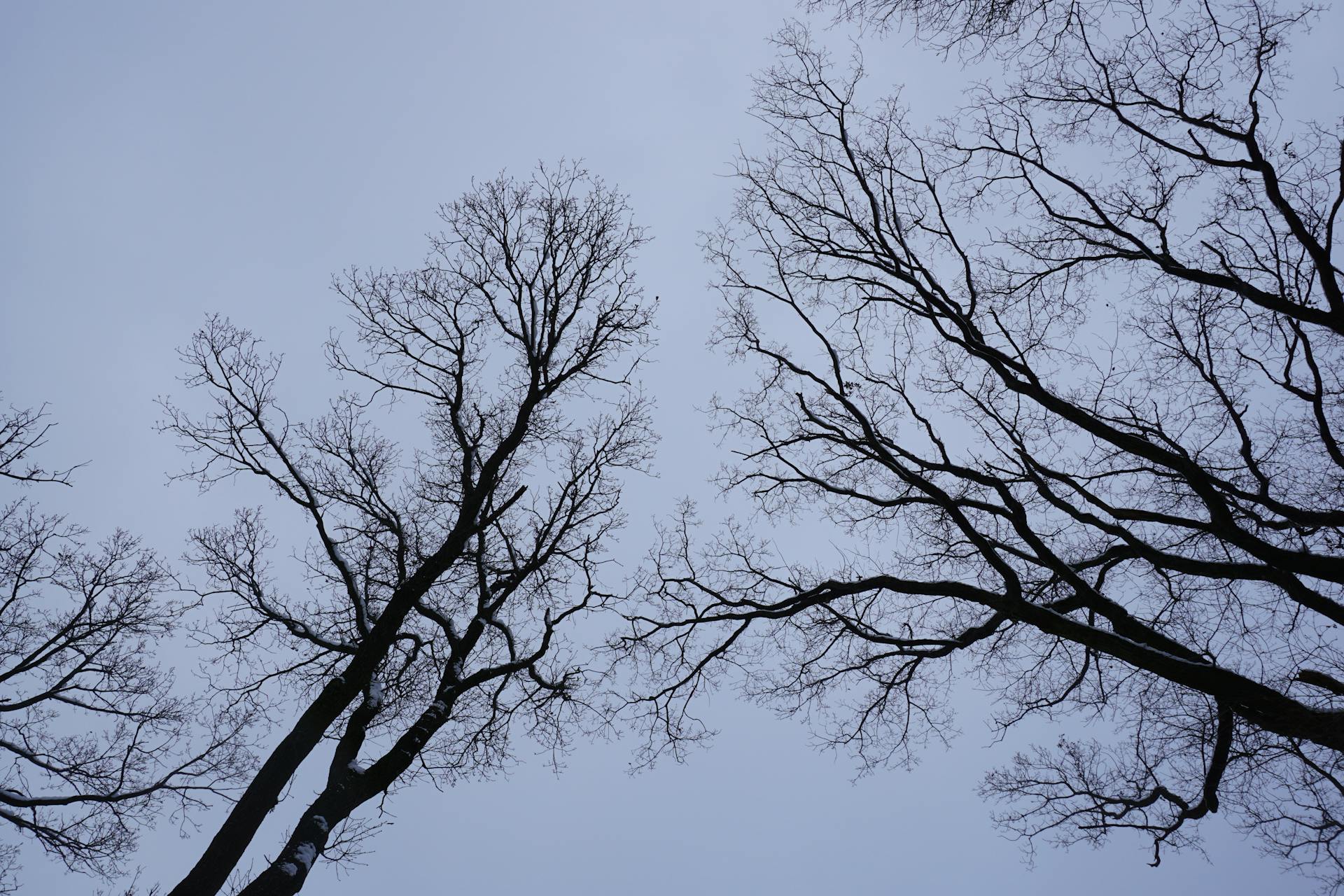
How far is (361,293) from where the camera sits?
10539 mm

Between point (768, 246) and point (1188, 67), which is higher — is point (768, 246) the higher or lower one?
the lower one

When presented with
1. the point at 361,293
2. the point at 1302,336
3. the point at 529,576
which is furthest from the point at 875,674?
the point at 361,293

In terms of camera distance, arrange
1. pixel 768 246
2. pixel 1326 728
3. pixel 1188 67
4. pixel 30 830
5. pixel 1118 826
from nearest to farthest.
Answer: pixel 1326 728 < pixel 1188 67 < pixel 1118 826 < pixel 30 830 < pixel 768 246

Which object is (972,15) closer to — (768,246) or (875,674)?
(768,246)

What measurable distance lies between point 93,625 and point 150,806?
2.41 m

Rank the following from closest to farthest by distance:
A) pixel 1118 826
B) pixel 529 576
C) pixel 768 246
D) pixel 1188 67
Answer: pixel 1188 67
pixel 1118 826
pixel 768 246
pixel 529 576

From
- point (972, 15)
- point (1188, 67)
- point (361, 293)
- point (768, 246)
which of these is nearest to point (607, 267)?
point (768, 246)

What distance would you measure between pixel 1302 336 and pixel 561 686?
29.7 ft

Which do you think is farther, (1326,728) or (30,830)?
(30,830)

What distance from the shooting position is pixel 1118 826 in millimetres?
7992

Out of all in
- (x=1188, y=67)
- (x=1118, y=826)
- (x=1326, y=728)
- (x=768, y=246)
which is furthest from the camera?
(x=768, y=246)

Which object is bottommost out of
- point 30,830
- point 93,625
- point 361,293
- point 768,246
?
point 30,830

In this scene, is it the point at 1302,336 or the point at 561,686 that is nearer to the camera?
the point at 1302,336

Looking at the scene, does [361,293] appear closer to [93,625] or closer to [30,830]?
[93,625]
